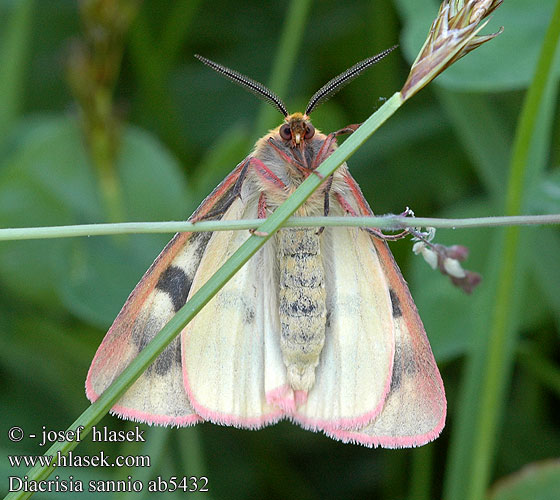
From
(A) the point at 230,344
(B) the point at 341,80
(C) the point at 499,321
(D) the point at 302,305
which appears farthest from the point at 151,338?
(C) the point at 499,321

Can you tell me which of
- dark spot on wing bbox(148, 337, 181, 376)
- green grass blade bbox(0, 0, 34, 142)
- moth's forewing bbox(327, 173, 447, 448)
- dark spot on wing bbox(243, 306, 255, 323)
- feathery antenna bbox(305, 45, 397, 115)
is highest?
green grass blade bbox(0, 0, 34, 142)

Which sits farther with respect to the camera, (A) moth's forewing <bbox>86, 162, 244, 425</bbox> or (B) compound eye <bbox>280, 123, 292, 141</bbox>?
(B) compound eye <bbox>280, 123, 292, 141</bbox>

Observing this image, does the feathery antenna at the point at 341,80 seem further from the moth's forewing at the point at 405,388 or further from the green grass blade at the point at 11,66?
the green grass blade at the point at 11,66

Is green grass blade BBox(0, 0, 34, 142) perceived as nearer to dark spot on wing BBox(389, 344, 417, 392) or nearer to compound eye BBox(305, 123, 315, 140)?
compound eye BBox(305, 123, 315, 140)

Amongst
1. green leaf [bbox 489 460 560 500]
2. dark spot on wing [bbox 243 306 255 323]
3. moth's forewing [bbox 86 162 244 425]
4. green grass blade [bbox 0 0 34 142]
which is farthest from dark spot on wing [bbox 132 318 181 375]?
green grass blade [bbox 0 0 34 142]

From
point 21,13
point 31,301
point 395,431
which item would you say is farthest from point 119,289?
point 21,13
